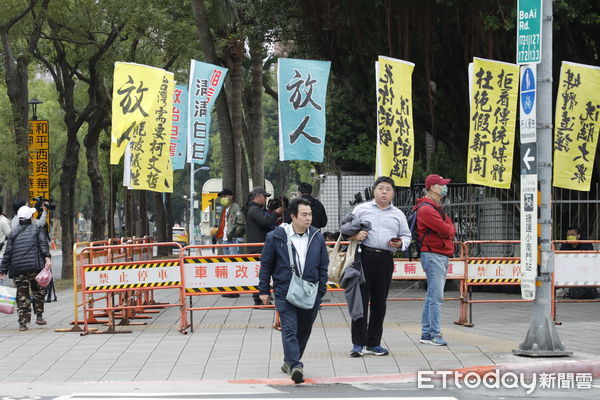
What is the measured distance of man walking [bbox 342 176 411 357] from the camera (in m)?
9.95

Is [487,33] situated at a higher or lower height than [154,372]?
higher

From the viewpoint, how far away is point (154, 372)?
9391mm

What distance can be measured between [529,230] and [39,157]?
2083cm

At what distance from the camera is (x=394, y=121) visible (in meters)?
13.9


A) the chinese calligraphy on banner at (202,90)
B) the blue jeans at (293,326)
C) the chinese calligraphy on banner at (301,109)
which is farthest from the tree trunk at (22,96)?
the blue jeans at (293,326)

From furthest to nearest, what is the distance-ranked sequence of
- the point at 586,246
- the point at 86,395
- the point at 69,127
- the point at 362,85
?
the point at 69,127, the point at 362,85, the point at 586,246, the point at 86,395

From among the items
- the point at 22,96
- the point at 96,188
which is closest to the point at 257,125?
the point at 22,96

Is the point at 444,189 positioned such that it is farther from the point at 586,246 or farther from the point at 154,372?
the point at 586,246

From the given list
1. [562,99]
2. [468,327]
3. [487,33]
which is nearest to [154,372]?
[468,327]

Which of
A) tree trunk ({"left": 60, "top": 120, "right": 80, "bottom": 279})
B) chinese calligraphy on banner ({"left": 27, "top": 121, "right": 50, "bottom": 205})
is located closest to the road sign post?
chinese calligraphy on banner ({"left": 27, "top": 121, "right": 50, "bottom": 205})

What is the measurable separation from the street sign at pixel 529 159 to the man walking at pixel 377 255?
1.37 metres

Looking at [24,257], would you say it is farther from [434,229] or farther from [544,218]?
[544,218]

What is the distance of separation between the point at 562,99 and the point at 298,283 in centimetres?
658

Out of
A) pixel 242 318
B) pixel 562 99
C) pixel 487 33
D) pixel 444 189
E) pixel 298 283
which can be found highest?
pixel 487 33
